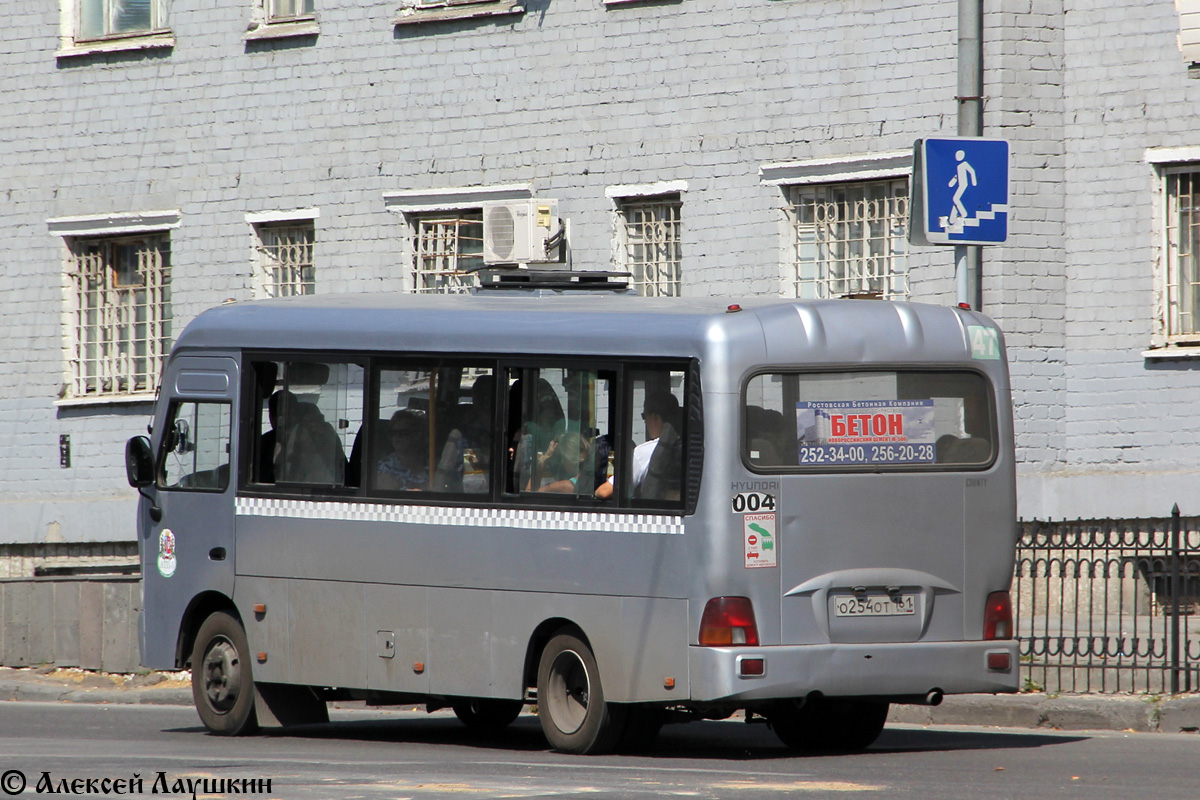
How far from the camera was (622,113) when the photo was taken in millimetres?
19438

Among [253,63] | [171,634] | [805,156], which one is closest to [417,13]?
[253,63]

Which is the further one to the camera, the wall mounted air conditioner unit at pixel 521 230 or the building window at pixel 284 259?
the building window at pixel 284 259

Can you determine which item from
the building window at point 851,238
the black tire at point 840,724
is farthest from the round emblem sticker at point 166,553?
the building window at point 851,238

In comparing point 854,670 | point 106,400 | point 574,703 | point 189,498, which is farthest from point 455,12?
point 854,670

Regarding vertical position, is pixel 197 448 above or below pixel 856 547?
above

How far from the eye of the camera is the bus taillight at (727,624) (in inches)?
419

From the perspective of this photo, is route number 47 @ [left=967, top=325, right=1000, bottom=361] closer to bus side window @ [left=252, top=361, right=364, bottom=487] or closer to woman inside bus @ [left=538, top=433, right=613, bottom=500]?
woman inside bus @ [left=538, top=433, right=613, bottom=500]

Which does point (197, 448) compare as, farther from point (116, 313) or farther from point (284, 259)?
point (116, 313)

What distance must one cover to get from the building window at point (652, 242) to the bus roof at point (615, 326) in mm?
6758

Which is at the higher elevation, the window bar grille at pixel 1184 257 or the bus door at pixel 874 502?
the window bar grille at pixel 1184 257

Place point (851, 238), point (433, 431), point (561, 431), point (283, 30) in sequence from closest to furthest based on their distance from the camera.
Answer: point (561, 431)
point (433, 431)
point (851, 238)
point (283, 30)

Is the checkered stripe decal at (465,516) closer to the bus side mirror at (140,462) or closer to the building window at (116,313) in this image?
the bus side mirror at (140,462)

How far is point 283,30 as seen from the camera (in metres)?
21.5

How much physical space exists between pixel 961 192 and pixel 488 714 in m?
4.57
